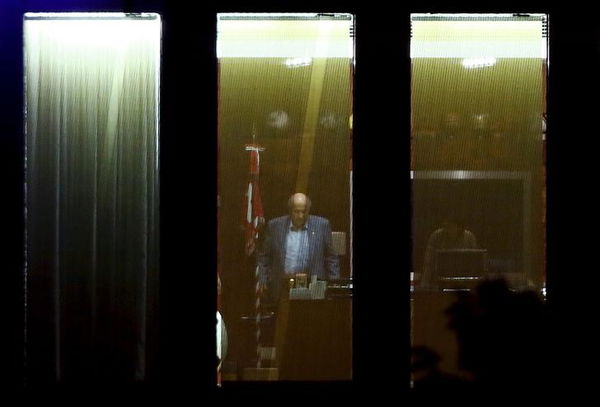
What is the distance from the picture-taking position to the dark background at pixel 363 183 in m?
8.02

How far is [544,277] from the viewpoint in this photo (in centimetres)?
814

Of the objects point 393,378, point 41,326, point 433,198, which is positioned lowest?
point 393,378

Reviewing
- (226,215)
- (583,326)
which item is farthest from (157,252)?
(583,326)

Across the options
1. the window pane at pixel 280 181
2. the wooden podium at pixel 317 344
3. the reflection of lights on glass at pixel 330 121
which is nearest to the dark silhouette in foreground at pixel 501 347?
the wooden podium at pixel 317 344

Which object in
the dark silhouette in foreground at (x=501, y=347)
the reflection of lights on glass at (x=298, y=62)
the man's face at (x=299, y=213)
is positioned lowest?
the dark silhouette in foreground at (x=501, y=347)

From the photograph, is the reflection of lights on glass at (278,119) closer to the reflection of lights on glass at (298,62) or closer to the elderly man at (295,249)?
the reflection of lights on glass at (298,62)

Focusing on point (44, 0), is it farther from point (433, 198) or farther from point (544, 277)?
point (544, 277)

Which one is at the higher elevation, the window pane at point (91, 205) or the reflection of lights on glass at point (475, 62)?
the reflection of lights on glass at point (475, 62)

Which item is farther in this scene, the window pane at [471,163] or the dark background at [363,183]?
the window pane at [471,163]

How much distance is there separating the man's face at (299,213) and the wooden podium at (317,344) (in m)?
0.84

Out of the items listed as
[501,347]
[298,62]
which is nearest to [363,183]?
[298,62]

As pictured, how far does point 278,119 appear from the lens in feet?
26.7

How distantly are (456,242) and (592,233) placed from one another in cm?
130

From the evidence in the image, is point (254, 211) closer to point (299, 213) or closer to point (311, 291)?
point (299, 213)
